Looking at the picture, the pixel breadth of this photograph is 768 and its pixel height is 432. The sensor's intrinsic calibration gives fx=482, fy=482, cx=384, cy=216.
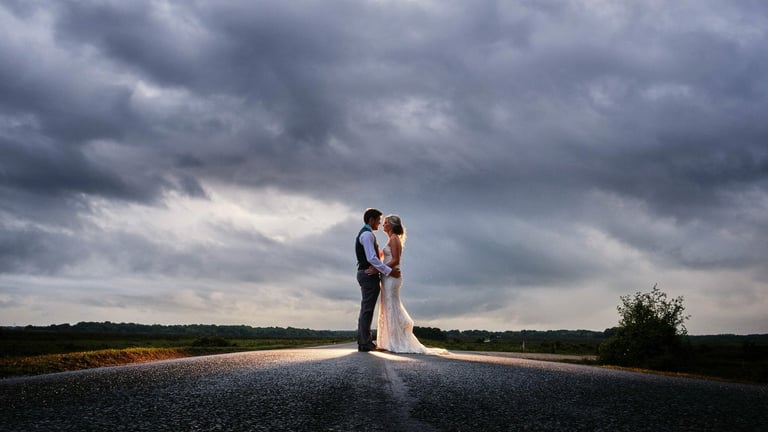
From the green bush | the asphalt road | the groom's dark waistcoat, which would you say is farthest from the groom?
the green bush

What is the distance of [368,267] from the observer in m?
10.8

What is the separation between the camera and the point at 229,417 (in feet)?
8.54

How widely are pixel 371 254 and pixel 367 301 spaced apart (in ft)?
3.43

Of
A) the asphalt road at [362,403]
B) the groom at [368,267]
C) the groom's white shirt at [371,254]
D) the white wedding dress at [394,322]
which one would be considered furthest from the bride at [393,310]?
the asphalt road at [362,403]

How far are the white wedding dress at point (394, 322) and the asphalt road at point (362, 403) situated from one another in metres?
5.94

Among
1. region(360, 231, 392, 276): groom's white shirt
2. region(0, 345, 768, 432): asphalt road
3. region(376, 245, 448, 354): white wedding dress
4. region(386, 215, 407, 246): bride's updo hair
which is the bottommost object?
region(0, 345, 768, 432): asphalt road

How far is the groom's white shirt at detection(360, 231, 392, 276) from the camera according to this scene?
34.7ft

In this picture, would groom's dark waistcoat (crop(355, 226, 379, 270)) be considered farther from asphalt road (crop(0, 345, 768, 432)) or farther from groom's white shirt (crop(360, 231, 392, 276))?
asphalt road (crop(0, 345, 768, 432))

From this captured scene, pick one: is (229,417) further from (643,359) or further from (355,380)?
(643,359)

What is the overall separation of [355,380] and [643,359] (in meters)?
22.1

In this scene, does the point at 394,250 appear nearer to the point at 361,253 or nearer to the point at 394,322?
the point at 361,253

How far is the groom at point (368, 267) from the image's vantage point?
10492mm

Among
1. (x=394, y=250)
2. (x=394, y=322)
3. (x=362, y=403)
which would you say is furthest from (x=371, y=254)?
(x=362, y=403)

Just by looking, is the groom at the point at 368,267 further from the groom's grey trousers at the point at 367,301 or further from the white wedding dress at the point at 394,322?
the white wedding dress at the point at 394,322
